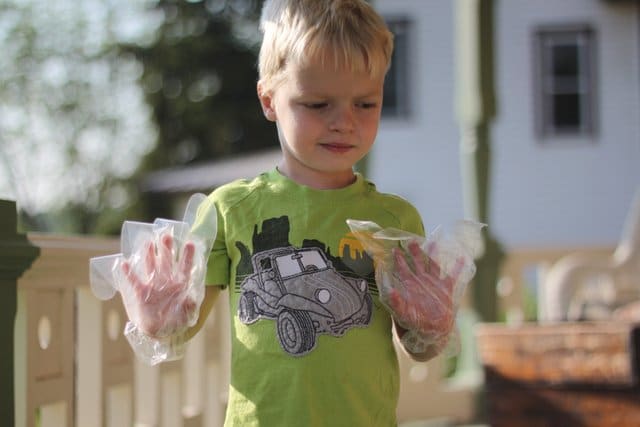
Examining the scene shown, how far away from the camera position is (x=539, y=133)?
42.8 feet

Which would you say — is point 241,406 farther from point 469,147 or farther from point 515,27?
point 515,27

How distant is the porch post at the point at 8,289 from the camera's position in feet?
6.55

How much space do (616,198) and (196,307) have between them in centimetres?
1194

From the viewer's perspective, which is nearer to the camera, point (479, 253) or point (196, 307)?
point (196, 307)

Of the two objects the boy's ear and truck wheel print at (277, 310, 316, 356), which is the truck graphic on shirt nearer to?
truck wheel print at (277, 310, 316, 356)

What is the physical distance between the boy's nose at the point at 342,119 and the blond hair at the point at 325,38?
0.25 feet

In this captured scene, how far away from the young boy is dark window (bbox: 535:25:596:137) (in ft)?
38.3


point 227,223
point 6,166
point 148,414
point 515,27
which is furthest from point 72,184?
point 227,223

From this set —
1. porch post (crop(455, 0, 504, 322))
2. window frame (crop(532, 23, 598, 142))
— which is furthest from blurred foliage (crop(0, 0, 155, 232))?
porch post (crop(455, 0, 504, 322))

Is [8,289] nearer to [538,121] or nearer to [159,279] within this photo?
[159,279]

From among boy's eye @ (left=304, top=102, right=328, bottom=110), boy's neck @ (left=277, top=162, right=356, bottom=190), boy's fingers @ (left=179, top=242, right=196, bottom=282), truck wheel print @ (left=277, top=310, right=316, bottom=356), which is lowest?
truck wheel print @ (left=277, top=310, right=316, bottom=356)

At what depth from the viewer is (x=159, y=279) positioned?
5.55 feet

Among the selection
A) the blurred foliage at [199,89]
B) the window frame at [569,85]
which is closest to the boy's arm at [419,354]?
the window frame at [569,85]

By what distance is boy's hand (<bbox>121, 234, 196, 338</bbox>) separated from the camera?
1683 millimetres
